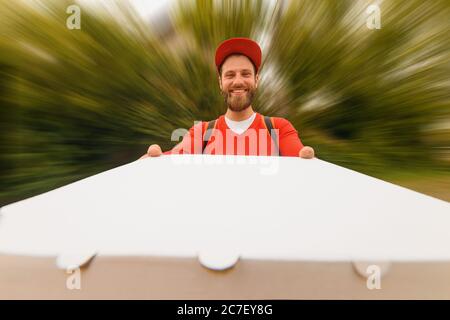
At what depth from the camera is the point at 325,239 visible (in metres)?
0.29

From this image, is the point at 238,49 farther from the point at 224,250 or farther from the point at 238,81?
the point at 224,250

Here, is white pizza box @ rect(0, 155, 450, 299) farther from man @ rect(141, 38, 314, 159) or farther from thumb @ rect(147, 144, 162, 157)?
man @ rect(141, 38, 314, 159)

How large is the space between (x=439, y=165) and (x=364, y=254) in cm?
86

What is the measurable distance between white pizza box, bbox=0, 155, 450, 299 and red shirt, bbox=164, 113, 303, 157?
525mm

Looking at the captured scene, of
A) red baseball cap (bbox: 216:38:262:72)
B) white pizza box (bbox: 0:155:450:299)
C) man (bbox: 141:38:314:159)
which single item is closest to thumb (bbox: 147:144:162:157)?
man (bbox: 141:38:314:159)

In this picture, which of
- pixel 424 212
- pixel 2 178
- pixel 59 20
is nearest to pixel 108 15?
pixel 59 20

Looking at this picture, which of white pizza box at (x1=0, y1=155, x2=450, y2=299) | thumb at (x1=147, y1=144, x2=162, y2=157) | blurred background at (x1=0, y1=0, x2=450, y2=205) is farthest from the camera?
blurred background at (x1=0, y1=0, x2=450, y2=205)

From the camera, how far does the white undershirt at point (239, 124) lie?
3.00 ft

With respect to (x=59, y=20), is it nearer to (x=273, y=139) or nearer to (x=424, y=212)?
(x=273, y=139)

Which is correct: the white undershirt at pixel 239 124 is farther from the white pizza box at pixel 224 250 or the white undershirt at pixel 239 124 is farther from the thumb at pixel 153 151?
the white pizza box at pixel 224 250

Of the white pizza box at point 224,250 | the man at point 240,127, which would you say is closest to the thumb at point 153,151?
the man at point 240,127

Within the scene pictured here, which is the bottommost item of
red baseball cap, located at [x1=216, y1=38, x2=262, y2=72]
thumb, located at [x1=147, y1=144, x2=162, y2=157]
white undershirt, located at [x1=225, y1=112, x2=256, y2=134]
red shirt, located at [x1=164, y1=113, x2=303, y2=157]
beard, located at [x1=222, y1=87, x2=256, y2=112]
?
thumb, located at [x1=147, y1=144, x2=162, y2=157]

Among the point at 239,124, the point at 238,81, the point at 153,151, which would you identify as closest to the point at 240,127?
the point at 239,124

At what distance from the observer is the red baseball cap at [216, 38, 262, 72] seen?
0.88 meters
